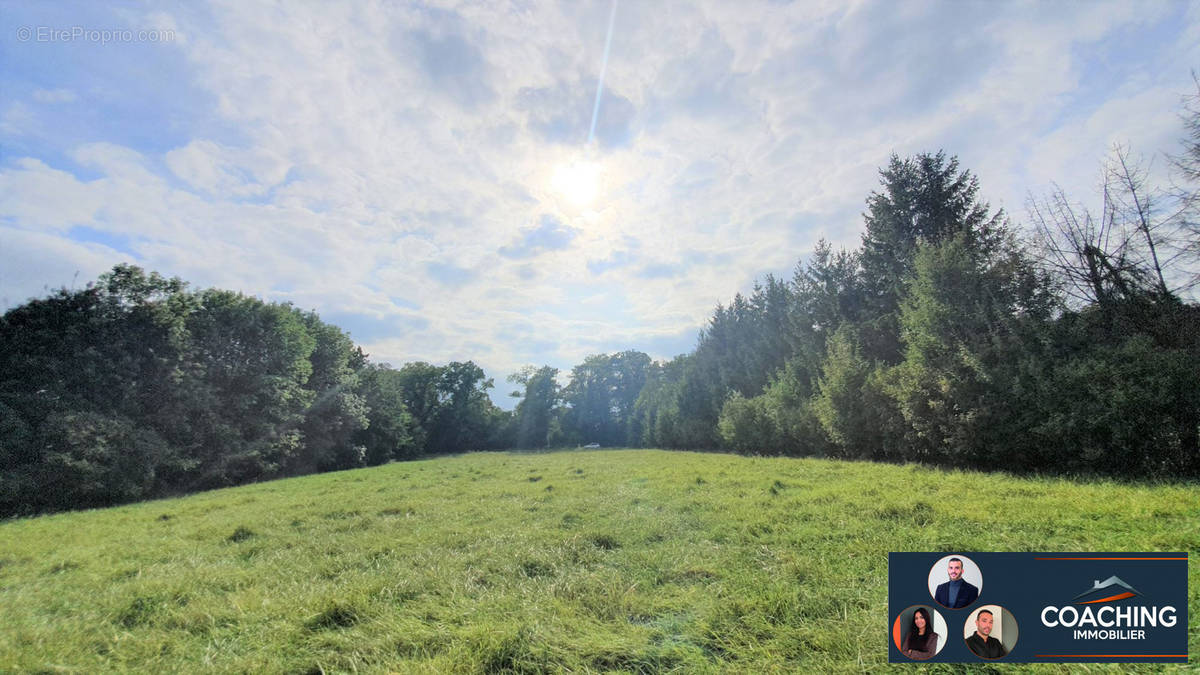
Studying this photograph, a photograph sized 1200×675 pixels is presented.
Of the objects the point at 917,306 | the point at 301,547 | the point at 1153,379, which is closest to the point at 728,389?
the point at 917,306

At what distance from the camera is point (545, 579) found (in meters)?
4.39

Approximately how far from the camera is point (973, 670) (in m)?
2.46

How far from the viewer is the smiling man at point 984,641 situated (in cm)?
259

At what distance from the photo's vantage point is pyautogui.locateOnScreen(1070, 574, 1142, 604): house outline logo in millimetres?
2844

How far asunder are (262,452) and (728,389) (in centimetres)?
3110

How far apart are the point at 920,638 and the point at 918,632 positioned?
0.14 feet

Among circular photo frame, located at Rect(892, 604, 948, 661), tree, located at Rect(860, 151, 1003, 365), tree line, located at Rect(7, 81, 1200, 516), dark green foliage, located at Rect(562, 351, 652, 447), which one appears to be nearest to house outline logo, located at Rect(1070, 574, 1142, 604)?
circular photo frame, located at Rect(892, 604, 948, 661)

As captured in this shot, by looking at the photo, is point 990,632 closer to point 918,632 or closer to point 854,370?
point 918,632

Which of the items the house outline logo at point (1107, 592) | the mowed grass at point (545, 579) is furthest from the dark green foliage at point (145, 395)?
the house outline logo at point (1107, 592)

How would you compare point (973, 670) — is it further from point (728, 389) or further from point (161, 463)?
point (728, 389)

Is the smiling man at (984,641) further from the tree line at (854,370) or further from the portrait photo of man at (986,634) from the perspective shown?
the tree line at (854,370)

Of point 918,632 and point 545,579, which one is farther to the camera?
point 545,579

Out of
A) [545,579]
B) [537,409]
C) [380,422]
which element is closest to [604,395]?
[537,409]

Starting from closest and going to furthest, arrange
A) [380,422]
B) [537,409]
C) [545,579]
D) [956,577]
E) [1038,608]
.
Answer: [1038,608]
[956,577]
[545,579]
[380,422]
[537,409]
